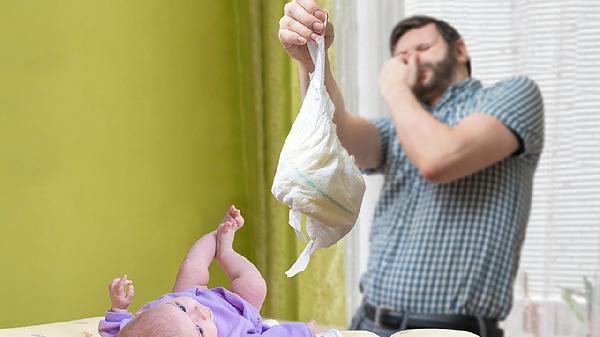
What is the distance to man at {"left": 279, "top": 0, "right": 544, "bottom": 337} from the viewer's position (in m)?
2.30

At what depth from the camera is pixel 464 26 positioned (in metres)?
2.74

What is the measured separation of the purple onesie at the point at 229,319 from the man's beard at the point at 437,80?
1.28 m

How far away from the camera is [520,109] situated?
7.64 ft

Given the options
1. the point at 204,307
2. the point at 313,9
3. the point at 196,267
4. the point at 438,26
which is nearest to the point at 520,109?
the point at 438,26

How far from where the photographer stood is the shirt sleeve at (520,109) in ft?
7.55

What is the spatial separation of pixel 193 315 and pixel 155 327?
0.21ft

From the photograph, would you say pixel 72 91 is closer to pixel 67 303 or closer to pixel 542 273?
pixel 67 303

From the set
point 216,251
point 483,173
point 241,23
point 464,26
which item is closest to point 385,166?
point 483,173

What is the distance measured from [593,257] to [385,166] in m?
0.62

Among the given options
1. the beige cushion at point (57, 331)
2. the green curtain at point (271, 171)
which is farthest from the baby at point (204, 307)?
the green curtain at point (271, 171)

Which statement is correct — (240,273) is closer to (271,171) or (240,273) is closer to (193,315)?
(193,315)

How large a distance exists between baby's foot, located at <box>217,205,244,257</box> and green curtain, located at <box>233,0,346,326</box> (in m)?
1.48

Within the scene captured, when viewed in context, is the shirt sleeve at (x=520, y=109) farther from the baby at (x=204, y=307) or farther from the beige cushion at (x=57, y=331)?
the beige cushion at (x=57, y=331)

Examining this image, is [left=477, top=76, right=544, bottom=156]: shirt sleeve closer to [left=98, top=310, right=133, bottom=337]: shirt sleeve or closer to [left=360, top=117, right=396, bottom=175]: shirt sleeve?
[left=360, top=117, right=396, bottom=175]: shirt sleeve
